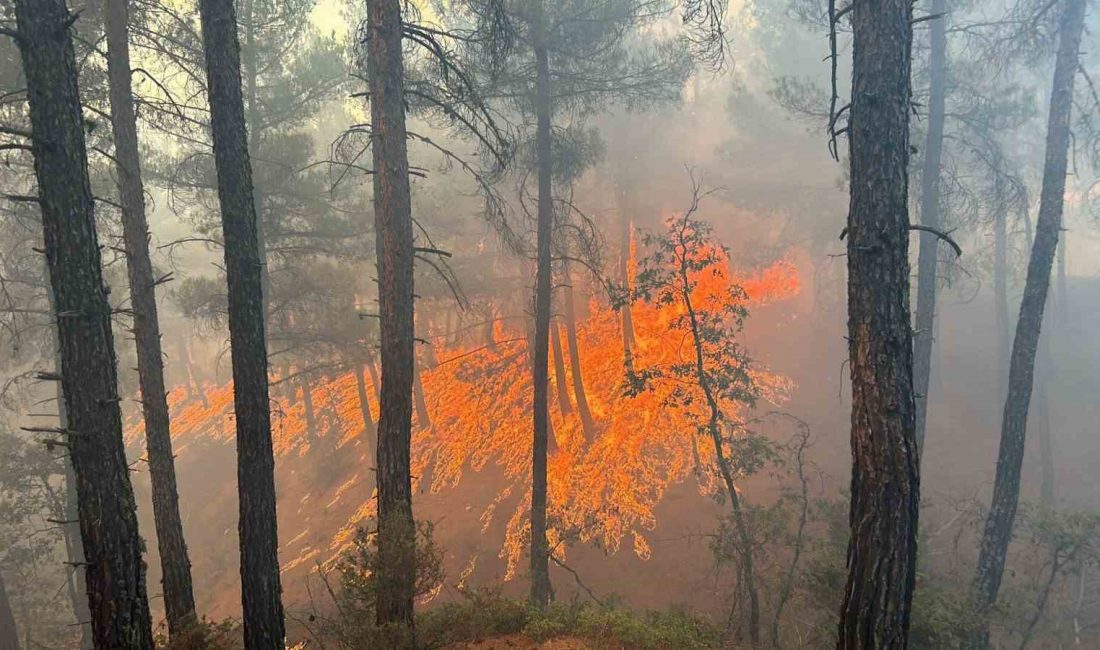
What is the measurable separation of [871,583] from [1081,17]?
9090mm

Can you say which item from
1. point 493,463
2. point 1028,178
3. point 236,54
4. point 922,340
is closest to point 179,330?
point 493,463

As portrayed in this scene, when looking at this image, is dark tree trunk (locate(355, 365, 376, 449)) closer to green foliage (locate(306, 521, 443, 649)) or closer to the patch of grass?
the patch of grass

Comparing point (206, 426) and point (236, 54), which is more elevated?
point (236, 54)

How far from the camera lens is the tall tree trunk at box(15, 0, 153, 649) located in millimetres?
3971

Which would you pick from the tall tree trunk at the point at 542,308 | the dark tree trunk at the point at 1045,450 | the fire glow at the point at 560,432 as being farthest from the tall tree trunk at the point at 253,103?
the dark tree trunk at the point at 1045,450

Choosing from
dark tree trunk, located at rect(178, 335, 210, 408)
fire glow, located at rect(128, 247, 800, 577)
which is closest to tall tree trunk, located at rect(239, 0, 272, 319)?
fire glow, located at rect(128, 247, 800, 577)

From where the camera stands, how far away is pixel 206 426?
28.9 metres

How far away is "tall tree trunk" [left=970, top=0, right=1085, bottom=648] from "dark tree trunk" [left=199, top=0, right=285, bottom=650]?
9.11m

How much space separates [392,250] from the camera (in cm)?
620

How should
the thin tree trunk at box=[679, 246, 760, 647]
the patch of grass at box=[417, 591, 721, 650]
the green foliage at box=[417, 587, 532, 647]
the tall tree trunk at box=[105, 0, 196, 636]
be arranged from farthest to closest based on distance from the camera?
the thin tree trunk at box=[679, 246, 760, 647] → the tall tree trunk at box=[105, 0, 196, 636] → the green foliage at box=[417, 587, 532, 647] → the patch of grass at box=[417, 591, 721, 650]

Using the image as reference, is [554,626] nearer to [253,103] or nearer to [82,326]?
[82,326]

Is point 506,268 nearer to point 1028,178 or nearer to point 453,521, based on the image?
point 453,521

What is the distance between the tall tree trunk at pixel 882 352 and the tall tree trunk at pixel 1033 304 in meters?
5.76

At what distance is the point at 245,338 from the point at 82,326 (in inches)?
43.0
